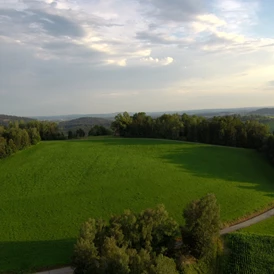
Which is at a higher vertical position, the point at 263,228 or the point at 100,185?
the point at 100,185

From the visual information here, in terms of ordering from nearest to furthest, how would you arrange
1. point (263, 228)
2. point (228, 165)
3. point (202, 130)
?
point (263, 228)
point (228, 165)
point (202, 130)

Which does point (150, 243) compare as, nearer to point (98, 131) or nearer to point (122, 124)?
point (122, 124)

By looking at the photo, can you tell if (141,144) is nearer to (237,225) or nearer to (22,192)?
(22,192)

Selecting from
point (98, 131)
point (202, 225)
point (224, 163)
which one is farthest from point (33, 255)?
point (98, 131)

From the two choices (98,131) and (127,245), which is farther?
(98,131)

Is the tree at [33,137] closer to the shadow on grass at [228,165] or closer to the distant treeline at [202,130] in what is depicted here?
the distant treeline at [202,130]

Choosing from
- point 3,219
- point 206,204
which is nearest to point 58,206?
point 3,219

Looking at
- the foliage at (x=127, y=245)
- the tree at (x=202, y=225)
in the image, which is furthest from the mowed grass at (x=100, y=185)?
the tree at (x=202, y=225)
